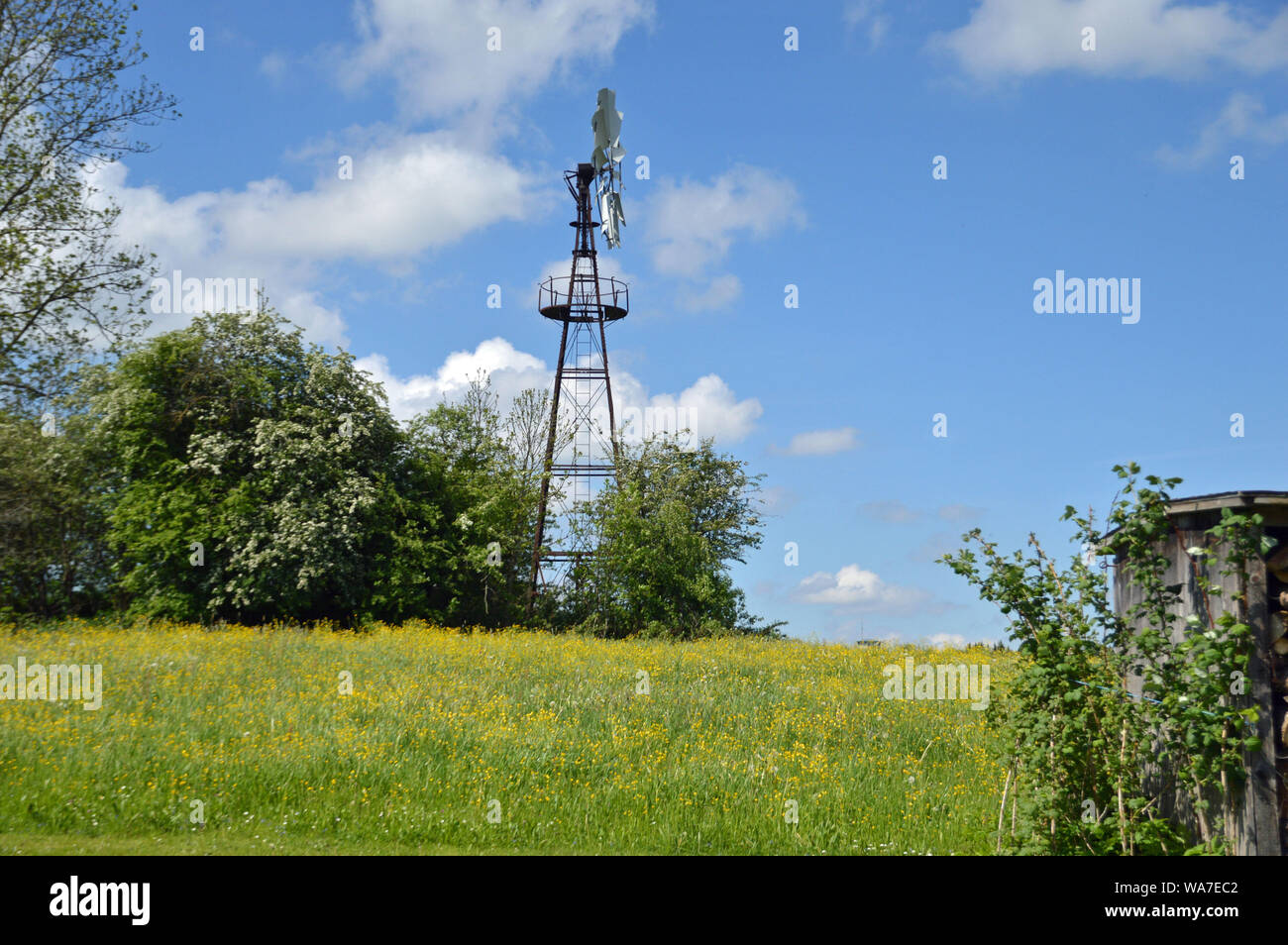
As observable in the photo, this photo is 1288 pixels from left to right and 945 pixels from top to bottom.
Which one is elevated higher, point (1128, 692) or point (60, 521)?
point (60, 521)

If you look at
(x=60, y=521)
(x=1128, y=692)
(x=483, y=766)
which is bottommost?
(x=483, y=766)

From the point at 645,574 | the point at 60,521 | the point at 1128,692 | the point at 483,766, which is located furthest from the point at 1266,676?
the point at 60,521

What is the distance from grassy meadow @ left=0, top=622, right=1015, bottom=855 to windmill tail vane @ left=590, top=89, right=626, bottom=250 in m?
18.5

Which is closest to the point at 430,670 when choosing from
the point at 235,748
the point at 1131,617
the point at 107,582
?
the point at 235,748

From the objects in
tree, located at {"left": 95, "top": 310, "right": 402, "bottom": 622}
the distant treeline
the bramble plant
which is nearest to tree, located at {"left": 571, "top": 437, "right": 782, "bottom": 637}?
the distant treeline

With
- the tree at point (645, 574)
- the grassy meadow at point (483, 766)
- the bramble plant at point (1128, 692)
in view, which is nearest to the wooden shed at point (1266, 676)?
the bramble plant at point (1128, 692)

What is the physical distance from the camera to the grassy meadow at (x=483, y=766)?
8.82 meters

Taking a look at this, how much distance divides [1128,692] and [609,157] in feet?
86.8

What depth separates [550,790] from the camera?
967cm

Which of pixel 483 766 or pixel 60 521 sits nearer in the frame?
pixel 483 766

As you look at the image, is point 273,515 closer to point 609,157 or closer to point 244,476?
point 244,476

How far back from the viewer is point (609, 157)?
29641 millimetres

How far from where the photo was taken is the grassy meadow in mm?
8820
